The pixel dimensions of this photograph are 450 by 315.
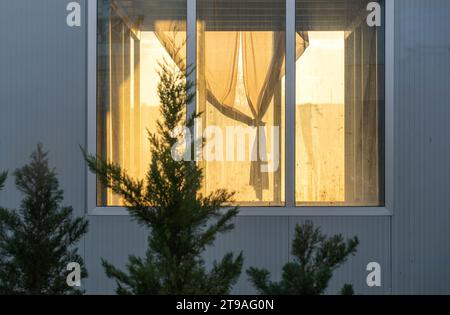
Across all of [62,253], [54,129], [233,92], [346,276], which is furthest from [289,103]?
[62,253]

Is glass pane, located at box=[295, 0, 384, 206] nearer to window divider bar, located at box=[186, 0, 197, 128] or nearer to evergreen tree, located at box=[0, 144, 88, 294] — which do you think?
window divider bar, located at box=[186, 0, 197, 128]

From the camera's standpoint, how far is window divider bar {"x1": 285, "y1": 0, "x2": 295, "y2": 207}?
7.36 m

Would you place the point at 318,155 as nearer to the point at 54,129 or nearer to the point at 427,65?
the point at 427,65

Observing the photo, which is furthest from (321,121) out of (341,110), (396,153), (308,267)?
(308,267)

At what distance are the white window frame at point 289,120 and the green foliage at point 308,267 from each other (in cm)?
243

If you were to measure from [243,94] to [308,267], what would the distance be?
120 inches

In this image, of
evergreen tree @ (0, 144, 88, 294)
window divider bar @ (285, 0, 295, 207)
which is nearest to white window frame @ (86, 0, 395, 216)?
window divider bar @ (285, 0, 295, 207)

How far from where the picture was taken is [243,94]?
7.44 meters

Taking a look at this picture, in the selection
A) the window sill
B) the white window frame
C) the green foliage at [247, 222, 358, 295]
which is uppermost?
the white window frame

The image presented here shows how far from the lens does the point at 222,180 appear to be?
24.3ft

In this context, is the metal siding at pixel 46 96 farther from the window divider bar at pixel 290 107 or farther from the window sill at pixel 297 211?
the window divider bar at pixel 290 107

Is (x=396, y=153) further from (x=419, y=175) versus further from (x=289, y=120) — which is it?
(x=289, y=120)

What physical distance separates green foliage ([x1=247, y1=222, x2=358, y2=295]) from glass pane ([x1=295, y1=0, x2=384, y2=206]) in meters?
2.57
